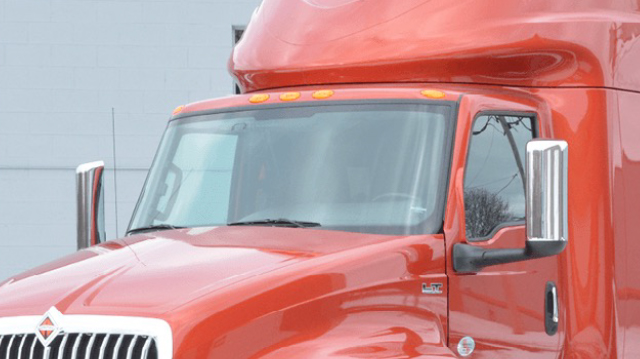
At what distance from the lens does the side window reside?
5.93 metres

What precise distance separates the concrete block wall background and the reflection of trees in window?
9.82 metres

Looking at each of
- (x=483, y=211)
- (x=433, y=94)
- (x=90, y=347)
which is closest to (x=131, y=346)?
(x=90, y=347)

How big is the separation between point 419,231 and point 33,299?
171cm

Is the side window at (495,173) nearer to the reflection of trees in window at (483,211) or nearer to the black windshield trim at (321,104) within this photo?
the reflection of trees in window at (483,211)

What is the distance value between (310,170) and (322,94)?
1.61 ft

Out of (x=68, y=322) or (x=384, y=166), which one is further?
(x=384, y=166)

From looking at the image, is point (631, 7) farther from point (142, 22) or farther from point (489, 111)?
point (142, 22)

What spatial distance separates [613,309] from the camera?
21.2 ft

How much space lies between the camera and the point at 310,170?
601 centimetres

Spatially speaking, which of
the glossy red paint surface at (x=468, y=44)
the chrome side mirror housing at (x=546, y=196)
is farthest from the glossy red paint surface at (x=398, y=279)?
the chrome side mirror housing at (x=546, y=196)

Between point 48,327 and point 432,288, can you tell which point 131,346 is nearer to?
point 48,327

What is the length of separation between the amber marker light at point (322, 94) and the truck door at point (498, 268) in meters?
0.75

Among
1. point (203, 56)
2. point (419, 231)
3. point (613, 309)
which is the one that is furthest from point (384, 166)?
point (203, 56)

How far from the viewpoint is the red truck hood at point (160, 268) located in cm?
486
